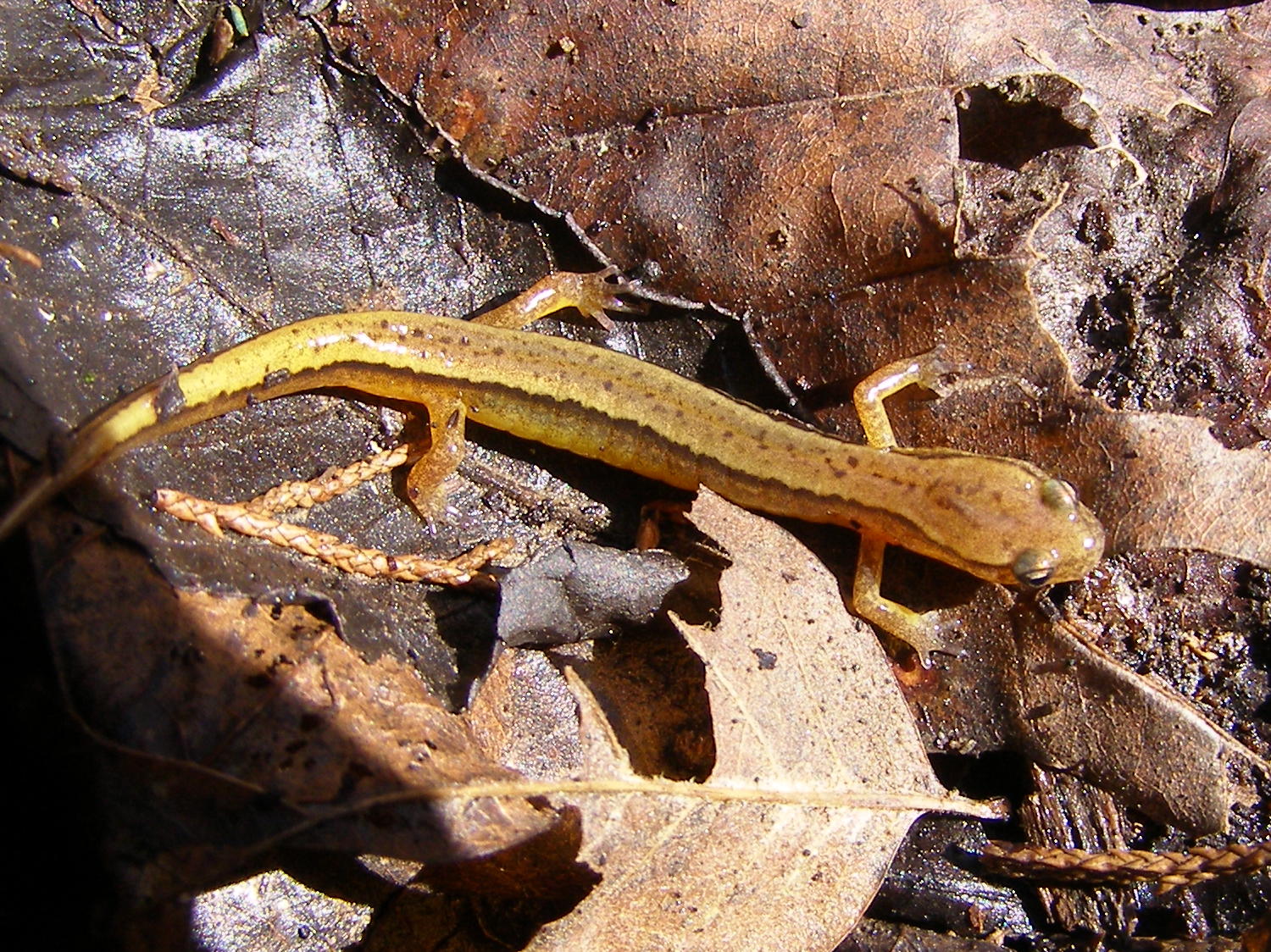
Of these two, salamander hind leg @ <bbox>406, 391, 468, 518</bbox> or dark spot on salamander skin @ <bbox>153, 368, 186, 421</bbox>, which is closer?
dark spot on salamander skin @ <bbox>153, 368, 186, 421</bbox>

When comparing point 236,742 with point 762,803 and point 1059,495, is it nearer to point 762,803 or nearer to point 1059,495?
point 762,803

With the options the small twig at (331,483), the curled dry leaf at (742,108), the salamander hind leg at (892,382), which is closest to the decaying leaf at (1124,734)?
the salamander hind leg at (892,382)

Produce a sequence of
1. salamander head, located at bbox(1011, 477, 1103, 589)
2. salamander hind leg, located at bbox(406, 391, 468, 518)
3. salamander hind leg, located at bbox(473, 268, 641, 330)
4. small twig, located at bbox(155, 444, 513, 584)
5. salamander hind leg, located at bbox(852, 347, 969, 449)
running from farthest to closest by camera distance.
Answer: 1. salamander hind leg, located at bbox(473, 268, 641, 330)
2. salamander hind leg, located at bbox(406, 391, 468, 518)
3. salamander hind leg, located at bbox(852, 347, 969, 449)
4. salamander head, located at bbox(1011, 477, 1103, 589)
5. small twig, located at bbox(155, 444, 513, 584)

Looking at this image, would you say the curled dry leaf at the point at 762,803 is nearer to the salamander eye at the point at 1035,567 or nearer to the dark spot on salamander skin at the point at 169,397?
the salamander eye at the point at 1035,567

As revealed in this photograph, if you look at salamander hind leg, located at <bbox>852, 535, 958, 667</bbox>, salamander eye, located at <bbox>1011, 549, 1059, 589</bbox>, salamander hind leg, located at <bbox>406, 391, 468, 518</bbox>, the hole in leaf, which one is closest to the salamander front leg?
salamander hind leg, located at <bbox>852, 535, 958, 667</bbox>

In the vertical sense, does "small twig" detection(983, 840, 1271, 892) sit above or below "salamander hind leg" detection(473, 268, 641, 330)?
below

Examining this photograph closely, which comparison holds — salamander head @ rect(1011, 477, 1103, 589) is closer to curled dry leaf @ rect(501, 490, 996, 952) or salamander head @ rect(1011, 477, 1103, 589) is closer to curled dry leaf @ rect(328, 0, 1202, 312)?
curled dry leaf @ rect(501, 490, 996, 952)

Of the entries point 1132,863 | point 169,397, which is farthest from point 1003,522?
point 169,397
